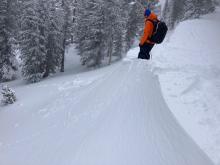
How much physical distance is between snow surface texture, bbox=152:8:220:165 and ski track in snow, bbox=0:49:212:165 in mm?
369

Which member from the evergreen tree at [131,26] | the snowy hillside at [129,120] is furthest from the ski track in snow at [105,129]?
the evergreen tree at [131,26]

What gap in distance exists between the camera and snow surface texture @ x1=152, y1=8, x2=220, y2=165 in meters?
9.39

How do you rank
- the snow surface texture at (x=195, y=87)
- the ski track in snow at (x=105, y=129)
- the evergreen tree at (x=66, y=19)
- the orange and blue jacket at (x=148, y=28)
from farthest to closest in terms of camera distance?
the evergreen tree at (x=66, y=19) → the snow surface texture at (x=195, y=87) → the ski track in snow at (x=105, y=129) → the orange and blue jacket at (x=148, y=28)

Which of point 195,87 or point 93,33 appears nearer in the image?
point 195,87

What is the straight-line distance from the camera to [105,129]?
10867 mm

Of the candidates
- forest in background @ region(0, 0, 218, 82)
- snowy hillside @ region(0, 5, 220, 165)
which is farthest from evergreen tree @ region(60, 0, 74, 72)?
snowy hillside @ region(0, 5, 220, 165)

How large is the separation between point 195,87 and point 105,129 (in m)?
4.66

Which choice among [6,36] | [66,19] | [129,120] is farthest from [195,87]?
[66,19]

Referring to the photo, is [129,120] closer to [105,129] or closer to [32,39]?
[105,129]

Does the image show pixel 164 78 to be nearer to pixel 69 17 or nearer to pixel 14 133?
pixel 14 133

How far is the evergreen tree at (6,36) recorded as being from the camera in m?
28.6

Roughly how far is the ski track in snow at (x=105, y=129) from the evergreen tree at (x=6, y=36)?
45.5 ft

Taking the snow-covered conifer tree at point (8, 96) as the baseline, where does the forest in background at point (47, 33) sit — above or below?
above

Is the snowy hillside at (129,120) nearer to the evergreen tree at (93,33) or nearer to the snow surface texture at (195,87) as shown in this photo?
the snow surface texture at (195,87)
